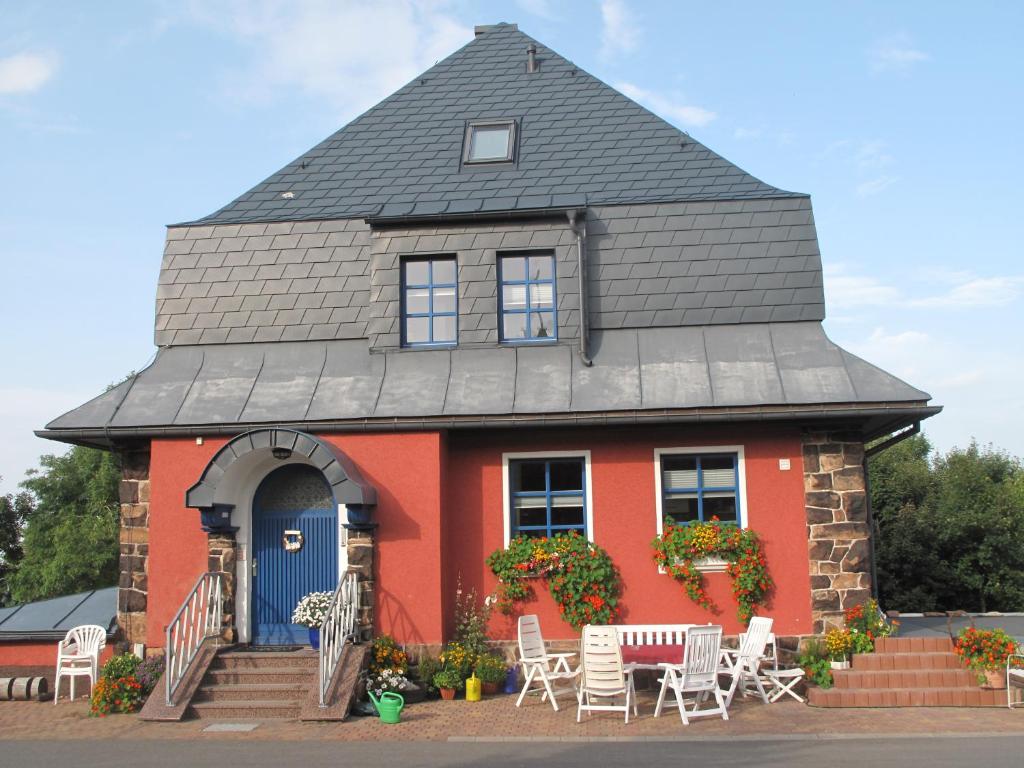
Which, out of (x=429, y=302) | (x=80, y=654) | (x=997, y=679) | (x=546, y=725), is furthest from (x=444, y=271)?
(x=997, y=679)

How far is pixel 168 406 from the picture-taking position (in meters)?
11.8

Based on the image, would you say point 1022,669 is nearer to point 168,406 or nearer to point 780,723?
point 780,723

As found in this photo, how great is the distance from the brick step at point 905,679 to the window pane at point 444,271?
648cm

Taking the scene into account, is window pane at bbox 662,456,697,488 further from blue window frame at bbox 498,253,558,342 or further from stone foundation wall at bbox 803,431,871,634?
blue window frame at bbox 498,253,558,342

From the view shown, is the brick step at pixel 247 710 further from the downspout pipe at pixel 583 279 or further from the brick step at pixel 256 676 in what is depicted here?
the downspout pipe at pixel 583 279

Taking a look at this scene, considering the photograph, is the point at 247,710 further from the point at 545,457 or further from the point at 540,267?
Result: the point at 540,267

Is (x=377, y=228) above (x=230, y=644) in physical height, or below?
above

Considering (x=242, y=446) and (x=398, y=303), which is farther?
(x=398, y=303)

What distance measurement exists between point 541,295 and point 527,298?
0.18 metres

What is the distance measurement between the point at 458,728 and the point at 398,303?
5.42 m

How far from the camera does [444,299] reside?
1271cm

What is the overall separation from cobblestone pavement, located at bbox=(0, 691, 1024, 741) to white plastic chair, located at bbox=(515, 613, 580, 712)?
0.79 ft

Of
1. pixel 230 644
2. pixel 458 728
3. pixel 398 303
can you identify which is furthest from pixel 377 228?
pixel 458 728

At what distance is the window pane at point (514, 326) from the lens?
12.5 metres
